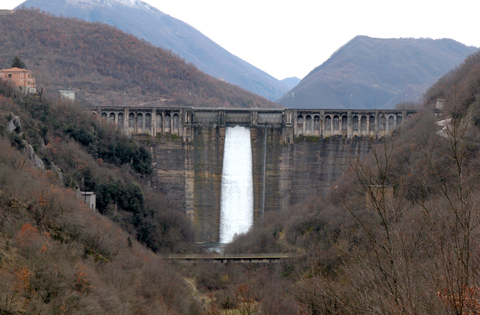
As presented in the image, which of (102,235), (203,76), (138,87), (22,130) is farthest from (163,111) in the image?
(203,76)

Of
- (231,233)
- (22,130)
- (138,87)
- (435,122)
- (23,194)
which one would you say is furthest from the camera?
(138,87)

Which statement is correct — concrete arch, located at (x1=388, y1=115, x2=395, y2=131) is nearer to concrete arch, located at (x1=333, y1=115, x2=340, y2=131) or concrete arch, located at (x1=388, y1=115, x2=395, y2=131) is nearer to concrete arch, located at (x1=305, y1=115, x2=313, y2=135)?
concrete arch, located at (x1=333, y1=115, x2=340, y2=131)

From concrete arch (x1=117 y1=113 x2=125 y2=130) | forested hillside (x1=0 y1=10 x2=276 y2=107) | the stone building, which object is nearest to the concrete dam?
concrete arch (x1=117 y1=113 x2=125 y2=130)

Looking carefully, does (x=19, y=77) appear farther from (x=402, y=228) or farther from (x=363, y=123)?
(x=402, y=228)

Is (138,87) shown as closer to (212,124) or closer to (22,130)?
(212,124)

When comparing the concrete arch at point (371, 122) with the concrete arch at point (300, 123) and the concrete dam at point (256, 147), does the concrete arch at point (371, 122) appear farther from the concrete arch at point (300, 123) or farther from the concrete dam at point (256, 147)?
the concrete arch at point (300, 123)

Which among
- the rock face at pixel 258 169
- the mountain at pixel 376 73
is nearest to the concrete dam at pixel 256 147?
the rock face at pixel 258 169

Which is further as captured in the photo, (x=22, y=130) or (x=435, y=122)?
(x=435, y=122)
